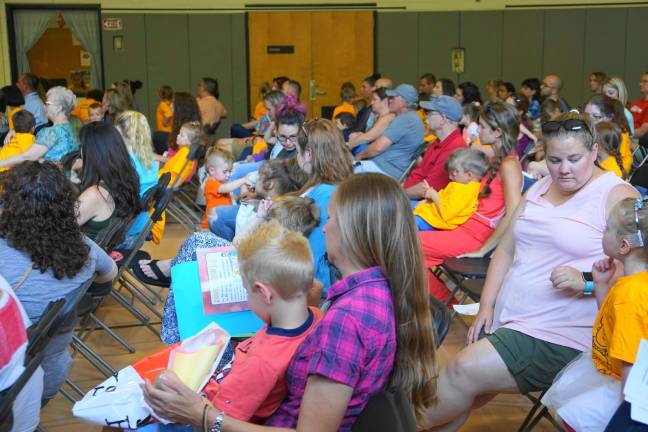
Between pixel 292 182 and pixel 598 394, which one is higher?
pixel 292 182

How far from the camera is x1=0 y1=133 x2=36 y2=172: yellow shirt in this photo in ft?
22.5

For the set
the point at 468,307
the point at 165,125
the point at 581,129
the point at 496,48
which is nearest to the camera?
the point at 581,129

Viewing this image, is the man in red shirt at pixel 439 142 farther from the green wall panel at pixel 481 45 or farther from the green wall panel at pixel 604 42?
the green wall panel at pixel 604 42

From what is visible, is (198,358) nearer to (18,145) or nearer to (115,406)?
(115,406)

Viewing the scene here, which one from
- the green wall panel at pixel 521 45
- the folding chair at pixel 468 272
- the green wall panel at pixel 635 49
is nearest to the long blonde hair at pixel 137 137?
the folding chair at pixel 468 272

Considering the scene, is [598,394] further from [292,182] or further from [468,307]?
[292,182]

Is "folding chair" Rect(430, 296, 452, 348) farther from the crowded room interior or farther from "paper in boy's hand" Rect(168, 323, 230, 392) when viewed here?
"paper in boy's hand" Rect(168, 323, 230, 392)

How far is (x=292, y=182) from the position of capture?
3945 mm

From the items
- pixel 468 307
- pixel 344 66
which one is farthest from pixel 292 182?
pixel 344 66

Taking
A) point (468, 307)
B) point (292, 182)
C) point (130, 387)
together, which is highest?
point (292, 182)

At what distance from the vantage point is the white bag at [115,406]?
2000mm

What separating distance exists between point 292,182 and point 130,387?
6.63ft

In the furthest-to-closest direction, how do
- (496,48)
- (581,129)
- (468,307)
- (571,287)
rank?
(496,48), (468,307), (581,129), (571,287)

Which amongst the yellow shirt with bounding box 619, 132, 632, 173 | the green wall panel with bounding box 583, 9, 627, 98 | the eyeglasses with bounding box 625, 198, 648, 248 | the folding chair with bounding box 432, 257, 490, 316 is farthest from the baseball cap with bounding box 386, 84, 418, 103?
the green wall panel with bounding box 583, 9, 627, 98
